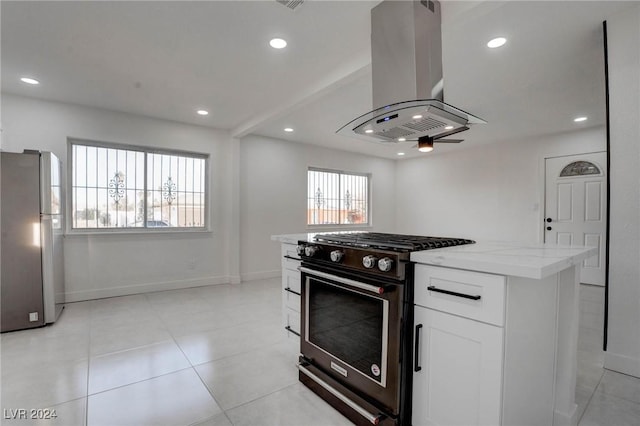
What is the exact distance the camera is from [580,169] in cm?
502

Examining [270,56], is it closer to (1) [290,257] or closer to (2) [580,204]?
(1) [290,257]

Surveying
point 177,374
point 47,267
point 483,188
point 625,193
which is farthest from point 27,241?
point 483,188

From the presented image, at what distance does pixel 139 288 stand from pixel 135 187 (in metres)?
1.43

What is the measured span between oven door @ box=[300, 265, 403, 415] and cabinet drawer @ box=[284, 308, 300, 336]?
1.04ft

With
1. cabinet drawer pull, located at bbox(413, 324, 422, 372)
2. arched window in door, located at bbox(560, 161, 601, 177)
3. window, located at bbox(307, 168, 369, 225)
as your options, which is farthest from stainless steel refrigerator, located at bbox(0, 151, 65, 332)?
arched window in door, located at bbox(560, 161, 601, 177)

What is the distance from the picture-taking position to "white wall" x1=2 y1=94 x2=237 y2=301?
3715 millimetres

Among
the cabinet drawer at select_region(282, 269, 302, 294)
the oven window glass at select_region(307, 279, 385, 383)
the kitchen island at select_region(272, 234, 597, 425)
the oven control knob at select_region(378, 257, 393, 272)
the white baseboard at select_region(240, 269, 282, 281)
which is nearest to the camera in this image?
the kitchen island at select_region(272, 234, 597, 425)

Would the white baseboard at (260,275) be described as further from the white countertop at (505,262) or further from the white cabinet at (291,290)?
the white countertop at (505,262)

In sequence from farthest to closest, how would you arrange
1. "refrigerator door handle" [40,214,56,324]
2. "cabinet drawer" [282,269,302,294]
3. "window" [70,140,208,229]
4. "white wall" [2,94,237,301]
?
"window" [70,140,208,229] < "white wall" [2,94,237,301] < "refrigerator door handle" [40,214,56,324] < "cabinet drawer" [282,269,302,294]

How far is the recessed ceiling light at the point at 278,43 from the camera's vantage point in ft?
8.21

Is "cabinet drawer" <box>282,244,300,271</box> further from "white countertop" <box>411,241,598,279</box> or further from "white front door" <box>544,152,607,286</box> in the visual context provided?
"white front door" <box>544,152,607,286</box>

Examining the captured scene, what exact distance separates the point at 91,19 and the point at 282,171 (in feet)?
12.0

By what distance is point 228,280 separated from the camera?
511 centimetres

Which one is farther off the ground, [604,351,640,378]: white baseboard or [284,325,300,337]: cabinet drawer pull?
[284,325,300,337]: cabinet drawer pull
